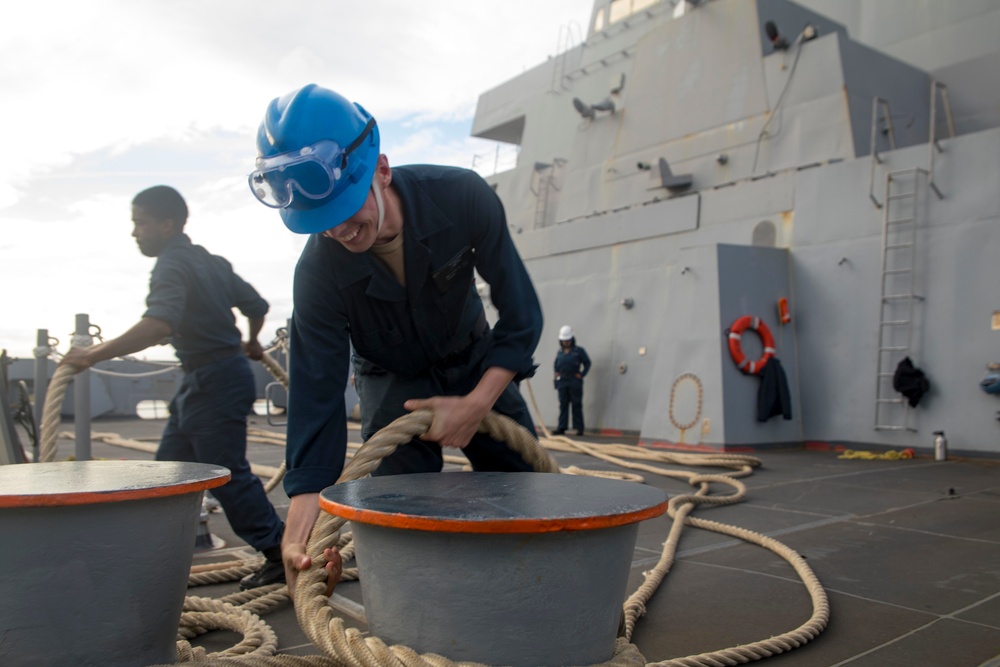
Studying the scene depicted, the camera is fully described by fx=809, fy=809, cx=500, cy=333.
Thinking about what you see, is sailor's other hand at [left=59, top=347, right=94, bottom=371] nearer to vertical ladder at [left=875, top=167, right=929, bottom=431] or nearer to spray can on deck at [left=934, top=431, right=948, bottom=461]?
spray can on deck at [left=934, top=431, right=948, bottom=461]

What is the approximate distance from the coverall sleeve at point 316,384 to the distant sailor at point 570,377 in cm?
821

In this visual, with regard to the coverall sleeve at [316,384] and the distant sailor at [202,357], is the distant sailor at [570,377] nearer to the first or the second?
the distant sailor at [202,357]

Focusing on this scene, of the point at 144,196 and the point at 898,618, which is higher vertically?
the point at 144,196

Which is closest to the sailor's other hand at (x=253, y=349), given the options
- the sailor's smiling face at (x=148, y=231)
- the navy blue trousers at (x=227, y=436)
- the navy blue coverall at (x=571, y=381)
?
the navy blue trousers at (x=227, y=436)

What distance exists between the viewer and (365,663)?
138cm

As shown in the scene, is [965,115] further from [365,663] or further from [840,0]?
[365,663]

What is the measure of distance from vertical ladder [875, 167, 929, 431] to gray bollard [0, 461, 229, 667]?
7.23m

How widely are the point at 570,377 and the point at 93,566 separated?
873cm

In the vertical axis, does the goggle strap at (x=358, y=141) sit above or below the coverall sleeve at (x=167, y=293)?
above

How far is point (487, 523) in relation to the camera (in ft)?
4.14

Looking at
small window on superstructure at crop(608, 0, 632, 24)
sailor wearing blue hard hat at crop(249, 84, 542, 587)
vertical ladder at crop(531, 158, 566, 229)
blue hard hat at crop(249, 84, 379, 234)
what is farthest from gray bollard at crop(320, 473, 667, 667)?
small window on superstructure at crop(608, 0, 632, 24)

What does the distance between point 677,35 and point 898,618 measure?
9.24 metres

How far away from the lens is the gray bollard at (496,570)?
132 cm

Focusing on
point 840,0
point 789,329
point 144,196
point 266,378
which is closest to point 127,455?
point 144,196
